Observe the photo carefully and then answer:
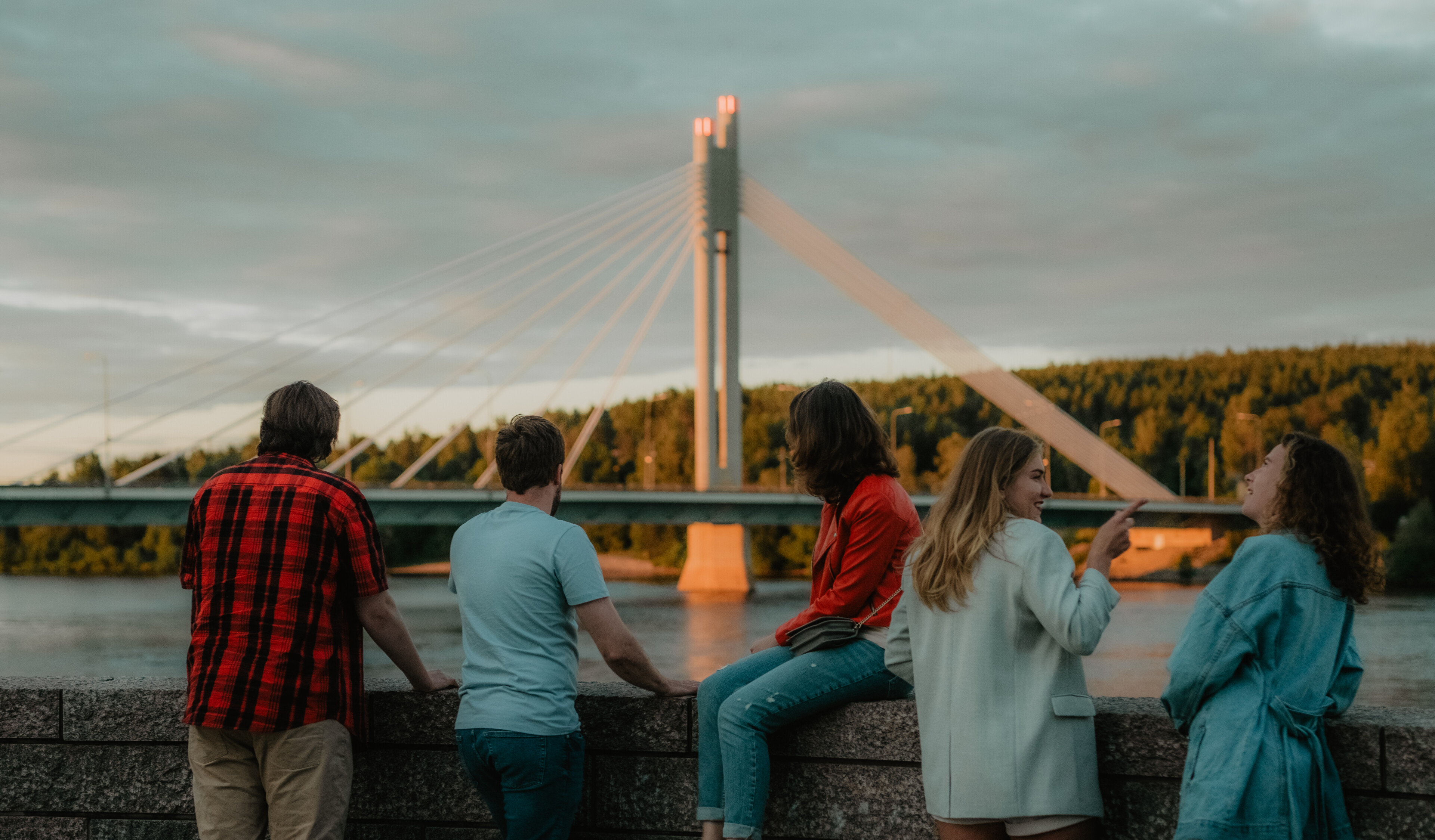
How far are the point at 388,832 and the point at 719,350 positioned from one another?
105 ft

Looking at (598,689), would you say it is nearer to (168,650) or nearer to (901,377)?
(168,650)

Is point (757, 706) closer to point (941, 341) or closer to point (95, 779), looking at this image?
point (95, 779)

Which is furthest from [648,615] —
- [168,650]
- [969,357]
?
[969,357]

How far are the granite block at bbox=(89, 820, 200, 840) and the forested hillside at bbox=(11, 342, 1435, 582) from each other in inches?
1863

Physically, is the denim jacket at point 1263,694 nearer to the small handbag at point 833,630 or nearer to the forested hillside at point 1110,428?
the small handbag at point 833,630

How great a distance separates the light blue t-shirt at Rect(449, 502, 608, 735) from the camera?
2.60 meters

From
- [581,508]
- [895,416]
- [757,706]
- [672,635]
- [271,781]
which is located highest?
[895,416]

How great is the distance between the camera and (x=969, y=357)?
41.1m

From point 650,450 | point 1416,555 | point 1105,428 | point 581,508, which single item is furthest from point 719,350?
point 1105,428

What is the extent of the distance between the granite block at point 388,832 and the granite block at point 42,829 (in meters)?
0.70

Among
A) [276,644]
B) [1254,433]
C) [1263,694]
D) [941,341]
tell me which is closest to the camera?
[1263,694]

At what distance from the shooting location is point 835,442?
2.74 m

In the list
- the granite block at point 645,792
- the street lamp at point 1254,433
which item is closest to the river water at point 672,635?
→ the granite block at point 645,792

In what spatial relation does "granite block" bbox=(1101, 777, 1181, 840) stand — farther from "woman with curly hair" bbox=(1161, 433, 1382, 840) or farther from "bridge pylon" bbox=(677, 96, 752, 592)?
"bridge pylon" bbox=(677, 96, 752, 592)
